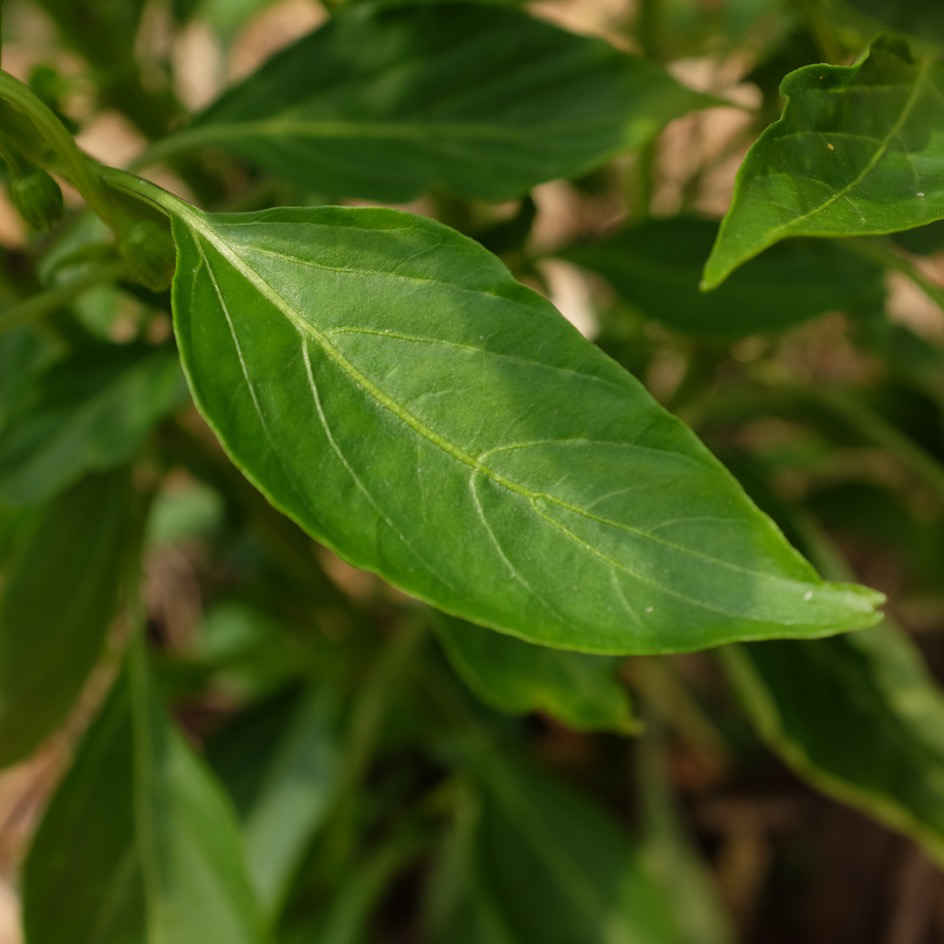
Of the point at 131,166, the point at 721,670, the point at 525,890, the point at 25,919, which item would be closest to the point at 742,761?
the point at 721,670

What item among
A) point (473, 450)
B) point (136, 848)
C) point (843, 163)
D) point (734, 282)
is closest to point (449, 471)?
point (473, 450)

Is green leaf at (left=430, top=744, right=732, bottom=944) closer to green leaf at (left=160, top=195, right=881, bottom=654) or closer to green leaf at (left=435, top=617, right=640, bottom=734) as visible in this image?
green leaf at (left=435, top=617, right=640, bottom=734)

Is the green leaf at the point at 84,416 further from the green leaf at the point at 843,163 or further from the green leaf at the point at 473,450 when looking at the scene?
the green leaf at the point at 843,163

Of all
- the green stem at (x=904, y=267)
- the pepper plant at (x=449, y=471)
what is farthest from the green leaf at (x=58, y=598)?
the green stem at (x=904, y=267)

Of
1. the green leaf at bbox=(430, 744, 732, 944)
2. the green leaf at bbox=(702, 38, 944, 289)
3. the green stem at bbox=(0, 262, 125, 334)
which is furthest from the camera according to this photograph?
the green leaf at bbox=(430, 744, 732, 944)

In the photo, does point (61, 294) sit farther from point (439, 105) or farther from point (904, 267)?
point (904, 267)

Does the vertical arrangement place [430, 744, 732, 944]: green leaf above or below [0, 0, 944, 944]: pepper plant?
below

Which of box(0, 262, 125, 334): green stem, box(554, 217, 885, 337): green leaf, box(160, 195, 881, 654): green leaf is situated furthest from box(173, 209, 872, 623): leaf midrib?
box(554, 217, 885, 337): green leaf
